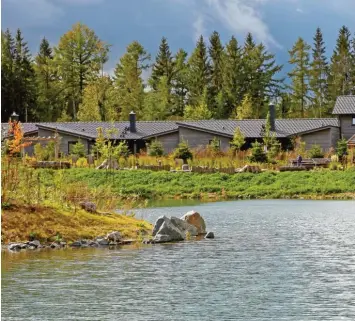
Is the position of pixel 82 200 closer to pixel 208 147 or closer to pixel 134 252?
pixel 134 252

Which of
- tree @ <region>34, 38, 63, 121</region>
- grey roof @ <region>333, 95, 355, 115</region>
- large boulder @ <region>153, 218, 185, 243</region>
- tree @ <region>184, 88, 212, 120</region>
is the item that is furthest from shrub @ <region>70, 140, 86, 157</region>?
large boulder @ <region>153, 218, 185, 243</region>

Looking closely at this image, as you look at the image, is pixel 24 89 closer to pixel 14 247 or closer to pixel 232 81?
pixel 232 81

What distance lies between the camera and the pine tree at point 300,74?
87.4 m

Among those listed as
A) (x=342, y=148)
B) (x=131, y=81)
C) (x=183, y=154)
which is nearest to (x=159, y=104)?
(x=131, y=81)

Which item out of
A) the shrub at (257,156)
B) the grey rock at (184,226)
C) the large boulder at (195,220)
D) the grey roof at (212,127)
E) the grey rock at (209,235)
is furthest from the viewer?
the grey roof at (212,127)

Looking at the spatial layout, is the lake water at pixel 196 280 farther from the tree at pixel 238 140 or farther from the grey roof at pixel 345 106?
the grey roof at pixel 345 106

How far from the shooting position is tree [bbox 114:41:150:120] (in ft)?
278

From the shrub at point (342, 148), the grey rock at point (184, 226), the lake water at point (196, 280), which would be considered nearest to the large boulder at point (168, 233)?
the grey rock at point (184, 226)

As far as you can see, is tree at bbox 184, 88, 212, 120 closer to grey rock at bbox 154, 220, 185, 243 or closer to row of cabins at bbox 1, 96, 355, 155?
row of cabins at bbox 1, 96, 355, 155

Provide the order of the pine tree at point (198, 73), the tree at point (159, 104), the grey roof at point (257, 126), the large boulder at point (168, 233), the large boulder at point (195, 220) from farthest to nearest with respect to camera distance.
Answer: the pine tree at point (198, 73) < the tree at point (159, 104) < the grey roof at point (257, 126) < the large boulder at point (195, 220) < the large boulder at point (168, 233)

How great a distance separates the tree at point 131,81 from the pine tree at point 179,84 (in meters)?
2.97

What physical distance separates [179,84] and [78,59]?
9.84 metres

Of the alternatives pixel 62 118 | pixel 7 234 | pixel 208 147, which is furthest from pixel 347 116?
pixel 7 234

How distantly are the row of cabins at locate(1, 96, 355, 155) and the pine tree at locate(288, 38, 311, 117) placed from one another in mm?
20958
